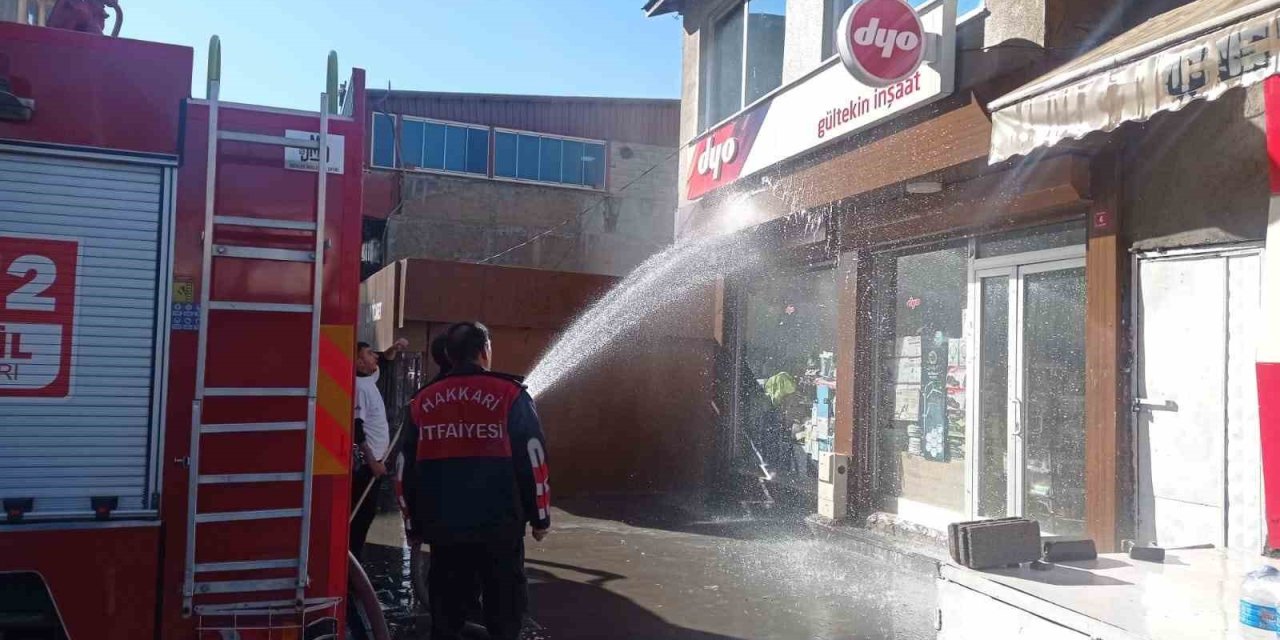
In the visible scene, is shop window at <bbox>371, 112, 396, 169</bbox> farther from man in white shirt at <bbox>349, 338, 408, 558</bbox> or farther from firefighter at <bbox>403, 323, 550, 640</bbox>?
firefighter at <bbox>403, 323, 550, 640</bbox>

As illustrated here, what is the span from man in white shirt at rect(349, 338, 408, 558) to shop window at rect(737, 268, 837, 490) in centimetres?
538

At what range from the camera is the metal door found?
19.0ft

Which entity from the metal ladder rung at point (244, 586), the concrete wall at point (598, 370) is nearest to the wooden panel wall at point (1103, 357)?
the metal ladder rung at point (244, 586)

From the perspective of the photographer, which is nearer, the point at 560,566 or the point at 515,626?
the point at 515,626

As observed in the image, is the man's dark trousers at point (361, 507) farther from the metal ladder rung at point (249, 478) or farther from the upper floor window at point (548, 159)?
the upper floor window at point (548, 159)

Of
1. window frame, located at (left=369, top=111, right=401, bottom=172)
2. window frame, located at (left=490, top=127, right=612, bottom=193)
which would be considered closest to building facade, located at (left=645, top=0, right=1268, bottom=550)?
window frame, located at (left=490, top=127, right=612, bottom=193)

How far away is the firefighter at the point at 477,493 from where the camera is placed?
13.3ft

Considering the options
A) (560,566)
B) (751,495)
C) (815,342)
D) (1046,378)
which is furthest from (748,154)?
(560,566)

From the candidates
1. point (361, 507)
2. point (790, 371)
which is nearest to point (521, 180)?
point (790, 371)

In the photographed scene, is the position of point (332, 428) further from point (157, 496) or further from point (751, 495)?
point (751, 495)

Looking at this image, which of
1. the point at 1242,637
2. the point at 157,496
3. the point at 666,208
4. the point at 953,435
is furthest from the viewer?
the point at 666,208

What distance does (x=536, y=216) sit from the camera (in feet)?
73.9

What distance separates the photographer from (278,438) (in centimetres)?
350

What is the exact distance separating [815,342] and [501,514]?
7.39 m
